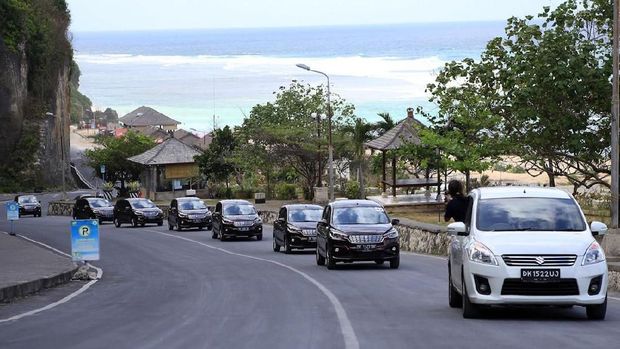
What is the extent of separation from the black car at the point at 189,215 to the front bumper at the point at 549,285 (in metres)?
38.8

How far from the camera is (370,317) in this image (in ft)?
50.5

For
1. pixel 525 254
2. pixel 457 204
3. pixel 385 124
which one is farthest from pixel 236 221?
pixel 525 254

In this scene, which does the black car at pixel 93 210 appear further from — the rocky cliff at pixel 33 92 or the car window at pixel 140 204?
the rocky cliff at pixel 33 92

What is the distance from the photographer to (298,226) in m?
34.8

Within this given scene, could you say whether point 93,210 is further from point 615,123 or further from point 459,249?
point 459,249

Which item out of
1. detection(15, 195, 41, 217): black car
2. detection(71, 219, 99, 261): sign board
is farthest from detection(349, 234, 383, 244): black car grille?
detection(15, 195, 41, 217): black car

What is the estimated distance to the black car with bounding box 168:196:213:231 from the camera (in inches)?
2076

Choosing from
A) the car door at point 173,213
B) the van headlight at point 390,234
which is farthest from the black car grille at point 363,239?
the car door at point 173,213

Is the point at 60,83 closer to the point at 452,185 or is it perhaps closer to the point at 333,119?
the point at 333,119

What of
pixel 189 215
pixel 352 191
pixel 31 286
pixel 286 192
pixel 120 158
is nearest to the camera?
pixel 31 286

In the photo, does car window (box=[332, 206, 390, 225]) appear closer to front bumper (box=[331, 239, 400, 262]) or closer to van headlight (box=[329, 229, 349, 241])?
van headlight (box=[329, 229, 349, 241])

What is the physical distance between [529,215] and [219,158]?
72.4 m

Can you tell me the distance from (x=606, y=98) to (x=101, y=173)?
7274cm

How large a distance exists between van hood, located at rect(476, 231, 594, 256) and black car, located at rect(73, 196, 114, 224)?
51169mm
